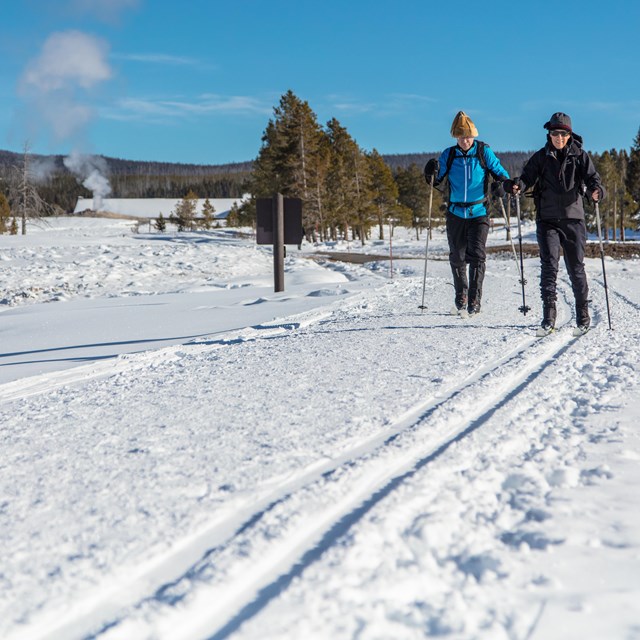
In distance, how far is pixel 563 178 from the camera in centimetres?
643

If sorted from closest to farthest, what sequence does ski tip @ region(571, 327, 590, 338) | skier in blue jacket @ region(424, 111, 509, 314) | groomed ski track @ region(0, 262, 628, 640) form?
groomed ski track @ region(0, 262, 628, 640)
ski tip @ region(571, 327, 590, 338)
skier in blue jacket @ region(424, 111, 509, 314)

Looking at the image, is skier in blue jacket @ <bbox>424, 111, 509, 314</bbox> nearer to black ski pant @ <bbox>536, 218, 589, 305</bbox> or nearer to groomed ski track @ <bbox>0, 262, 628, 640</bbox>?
black ski pant @ <bbox>536, 218, 589, 305</bbox>

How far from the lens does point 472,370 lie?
186 inches

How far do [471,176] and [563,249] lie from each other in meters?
1.46

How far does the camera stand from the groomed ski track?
1.75 meters

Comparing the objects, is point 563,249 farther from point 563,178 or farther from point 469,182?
point 469,182

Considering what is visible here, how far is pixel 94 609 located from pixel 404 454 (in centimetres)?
150

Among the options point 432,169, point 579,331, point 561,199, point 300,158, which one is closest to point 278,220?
point 432,169

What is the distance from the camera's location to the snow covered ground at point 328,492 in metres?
1.77

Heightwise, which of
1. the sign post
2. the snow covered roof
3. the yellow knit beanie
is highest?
the snow covered roof

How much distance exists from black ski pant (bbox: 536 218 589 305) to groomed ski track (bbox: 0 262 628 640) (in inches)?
92.2

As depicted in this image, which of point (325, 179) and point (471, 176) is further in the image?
point (325, 179)

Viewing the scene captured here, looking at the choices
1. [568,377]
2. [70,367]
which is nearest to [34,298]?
[70,367]

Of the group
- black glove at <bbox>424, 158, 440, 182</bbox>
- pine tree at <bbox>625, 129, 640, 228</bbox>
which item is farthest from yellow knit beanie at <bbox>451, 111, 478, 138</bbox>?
pine tree at <bbox>625, 129, 640, 228</bbox>
